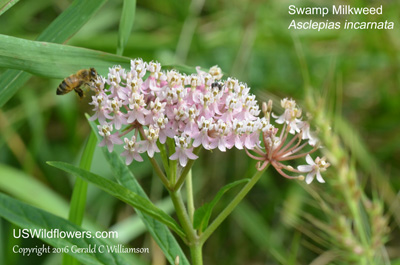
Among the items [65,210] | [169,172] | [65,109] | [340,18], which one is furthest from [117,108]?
[340,18]

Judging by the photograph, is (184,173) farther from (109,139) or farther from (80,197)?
(80,197)

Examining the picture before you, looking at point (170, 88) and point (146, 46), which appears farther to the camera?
point (146, 46)

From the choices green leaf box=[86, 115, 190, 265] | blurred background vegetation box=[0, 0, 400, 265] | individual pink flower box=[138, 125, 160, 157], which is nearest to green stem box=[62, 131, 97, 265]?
green leaf box=[86, 115, 190, 265]

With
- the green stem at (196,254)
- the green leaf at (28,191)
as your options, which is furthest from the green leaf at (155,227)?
the green leaf at (28,191)

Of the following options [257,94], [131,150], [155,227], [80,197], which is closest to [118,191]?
[131,150]

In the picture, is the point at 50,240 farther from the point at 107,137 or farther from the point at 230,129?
the point at 230,129

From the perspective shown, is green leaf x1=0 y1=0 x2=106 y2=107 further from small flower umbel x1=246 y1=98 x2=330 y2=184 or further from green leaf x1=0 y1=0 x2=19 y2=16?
small flower umbel x1=246 y1=98 x2=330 y2=184

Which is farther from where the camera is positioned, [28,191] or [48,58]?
[28,191]
